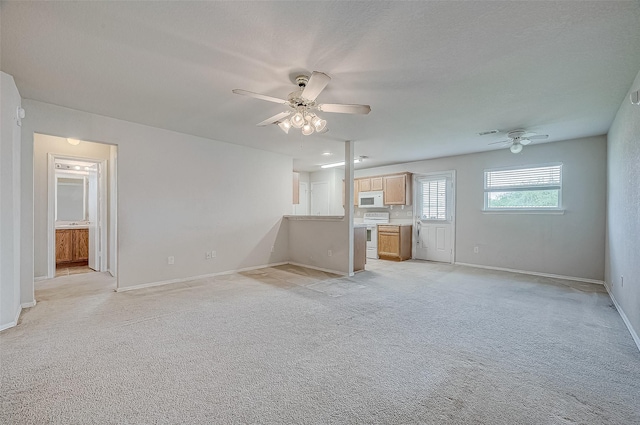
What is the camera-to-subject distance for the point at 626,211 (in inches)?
122

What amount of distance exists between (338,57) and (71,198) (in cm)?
708

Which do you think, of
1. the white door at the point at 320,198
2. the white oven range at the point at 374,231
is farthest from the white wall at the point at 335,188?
the white oven range at the point at 374,231

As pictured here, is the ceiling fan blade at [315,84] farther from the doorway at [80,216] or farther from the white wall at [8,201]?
the doorway at [80,216]

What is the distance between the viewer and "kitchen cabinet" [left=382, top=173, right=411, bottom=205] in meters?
6.96

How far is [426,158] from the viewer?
265 inches

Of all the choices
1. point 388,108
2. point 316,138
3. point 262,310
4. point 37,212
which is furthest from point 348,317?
point 37,212

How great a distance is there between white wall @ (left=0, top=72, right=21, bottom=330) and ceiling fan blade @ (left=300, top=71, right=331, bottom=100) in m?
2.87

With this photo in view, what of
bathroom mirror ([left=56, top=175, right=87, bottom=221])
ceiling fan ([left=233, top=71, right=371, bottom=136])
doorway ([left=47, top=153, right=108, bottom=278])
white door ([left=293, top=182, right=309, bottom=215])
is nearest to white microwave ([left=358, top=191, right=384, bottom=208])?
white door ([left=293, top=182, right=309, bottom=215])

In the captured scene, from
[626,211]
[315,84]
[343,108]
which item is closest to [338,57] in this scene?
[315,84]

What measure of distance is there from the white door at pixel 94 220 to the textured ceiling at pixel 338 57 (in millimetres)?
2867

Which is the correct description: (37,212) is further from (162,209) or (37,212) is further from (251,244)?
(251,244)

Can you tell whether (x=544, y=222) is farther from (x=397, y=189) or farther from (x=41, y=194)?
(x=41, y=194)

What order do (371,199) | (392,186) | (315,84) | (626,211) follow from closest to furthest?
(315,84) → (626,211) → (392,186) → (371,199)

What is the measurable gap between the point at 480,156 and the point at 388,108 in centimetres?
358
